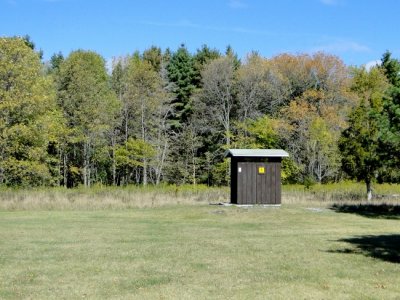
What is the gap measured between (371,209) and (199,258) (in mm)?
15409

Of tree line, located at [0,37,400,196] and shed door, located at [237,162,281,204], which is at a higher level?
tree line, located at [0,37,400,196]

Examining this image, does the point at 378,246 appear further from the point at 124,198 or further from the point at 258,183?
the point at 124,198

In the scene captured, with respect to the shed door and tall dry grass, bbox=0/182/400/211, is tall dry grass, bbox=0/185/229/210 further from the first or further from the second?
the shed door

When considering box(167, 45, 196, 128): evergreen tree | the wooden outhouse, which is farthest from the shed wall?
box(167, 45, 196, 128): evergreen tree

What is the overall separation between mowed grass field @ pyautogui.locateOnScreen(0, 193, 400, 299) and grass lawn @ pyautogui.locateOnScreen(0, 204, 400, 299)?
0.02 m

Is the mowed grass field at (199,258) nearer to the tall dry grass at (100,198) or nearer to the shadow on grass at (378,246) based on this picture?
the shadow on grass at (378,246)

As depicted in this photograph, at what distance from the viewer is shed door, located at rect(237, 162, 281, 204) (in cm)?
2402

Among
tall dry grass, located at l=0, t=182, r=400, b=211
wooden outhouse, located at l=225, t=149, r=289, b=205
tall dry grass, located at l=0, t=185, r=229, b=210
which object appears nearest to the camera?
wooden outhouse, located at l=225, t=149, r=289, b=205

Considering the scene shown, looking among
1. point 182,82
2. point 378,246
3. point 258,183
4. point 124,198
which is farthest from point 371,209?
point 182,82

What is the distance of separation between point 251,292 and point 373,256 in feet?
14.5

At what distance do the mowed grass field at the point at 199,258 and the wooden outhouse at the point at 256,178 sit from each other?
414cm

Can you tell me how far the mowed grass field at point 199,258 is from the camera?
8.00m

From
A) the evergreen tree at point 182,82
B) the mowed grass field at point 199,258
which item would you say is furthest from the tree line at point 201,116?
the mowed grass field at point 199,258

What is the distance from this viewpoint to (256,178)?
949 inches
